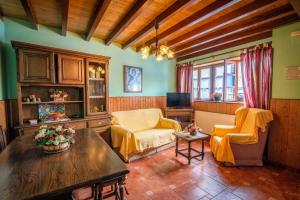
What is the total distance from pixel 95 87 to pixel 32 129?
137 centimetres

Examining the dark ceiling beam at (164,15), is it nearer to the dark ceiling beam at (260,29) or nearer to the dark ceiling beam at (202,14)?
the dark ceiling beam at (202,14)

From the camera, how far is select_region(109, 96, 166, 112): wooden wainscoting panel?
3768mm

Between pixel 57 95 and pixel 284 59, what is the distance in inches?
168

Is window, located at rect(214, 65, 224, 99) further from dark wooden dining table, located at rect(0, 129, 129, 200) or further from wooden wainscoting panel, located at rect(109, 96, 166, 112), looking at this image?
dark wooden dining table, located at rect(0, 129, 129, 200)

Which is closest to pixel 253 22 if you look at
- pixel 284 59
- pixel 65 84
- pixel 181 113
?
pixel 284 59

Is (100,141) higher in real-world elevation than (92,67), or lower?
lower

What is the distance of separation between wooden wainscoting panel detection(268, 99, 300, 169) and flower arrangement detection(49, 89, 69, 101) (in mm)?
4065

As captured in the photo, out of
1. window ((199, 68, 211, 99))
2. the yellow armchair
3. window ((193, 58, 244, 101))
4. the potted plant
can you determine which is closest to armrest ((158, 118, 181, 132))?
the yellow armchair

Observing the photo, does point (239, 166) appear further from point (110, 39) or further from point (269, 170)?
point (110, 39)

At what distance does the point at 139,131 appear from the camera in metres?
3.62

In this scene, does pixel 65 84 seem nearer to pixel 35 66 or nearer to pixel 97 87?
pixel 35 66

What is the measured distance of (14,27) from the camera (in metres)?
2.61

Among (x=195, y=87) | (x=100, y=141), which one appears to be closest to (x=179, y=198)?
(x=100, y=141)

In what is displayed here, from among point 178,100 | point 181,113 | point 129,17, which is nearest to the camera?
point 129,17
